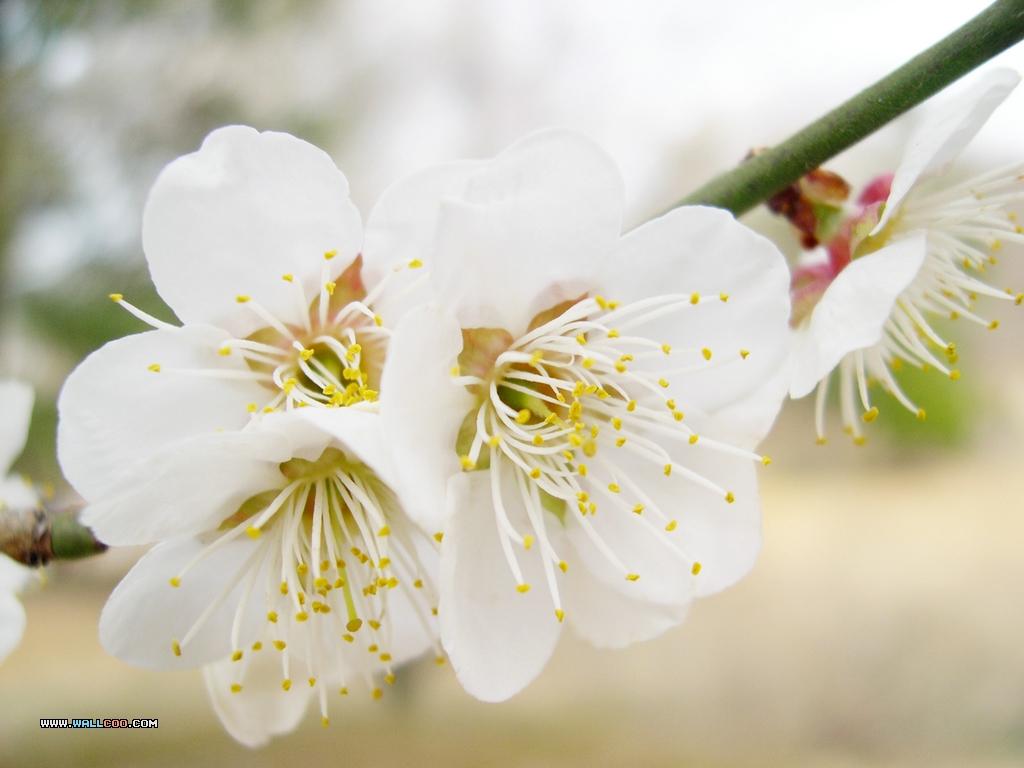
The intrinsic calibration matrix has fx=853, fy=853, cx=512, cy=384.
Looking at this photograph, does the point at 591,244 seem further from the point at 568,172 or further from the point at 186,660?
the point at 186,660

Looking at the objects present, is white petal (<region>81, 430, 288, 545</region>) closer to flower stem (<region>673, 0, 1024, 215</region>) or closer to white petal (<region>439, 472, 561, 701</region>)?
white petal (<region>439, 472, 561, 701</region>)

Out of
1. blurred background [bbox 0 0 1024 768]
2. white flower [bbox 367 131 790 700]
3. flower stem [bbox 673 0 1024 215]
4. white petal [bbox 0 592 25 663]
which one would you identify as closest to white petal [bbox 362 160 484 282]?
white flower [bbox 367 131 790 700]

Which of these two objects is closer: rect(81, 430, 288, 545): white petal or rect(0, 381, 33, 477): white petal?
rect(81, 430, 288, 545): white petal


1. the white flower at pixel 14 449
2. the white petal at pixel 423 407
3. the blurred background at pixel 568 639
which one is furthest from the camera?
the blurred background at pixel 568 639

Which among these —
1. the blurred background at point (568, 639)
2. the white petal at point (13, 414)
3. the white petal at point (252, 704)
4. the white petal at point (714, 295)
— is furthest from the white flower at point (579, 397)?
the blurred background at point (568, 639)

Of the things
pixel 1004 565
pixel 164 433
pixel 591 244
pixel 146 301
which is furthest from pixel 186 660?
pixel 1004 565

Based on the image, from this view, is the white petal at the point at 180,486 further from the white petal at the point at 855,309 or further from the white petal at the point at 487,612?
the white petal at the point at 855,309

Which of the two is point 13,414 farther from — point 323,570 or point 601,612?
point 601,612
